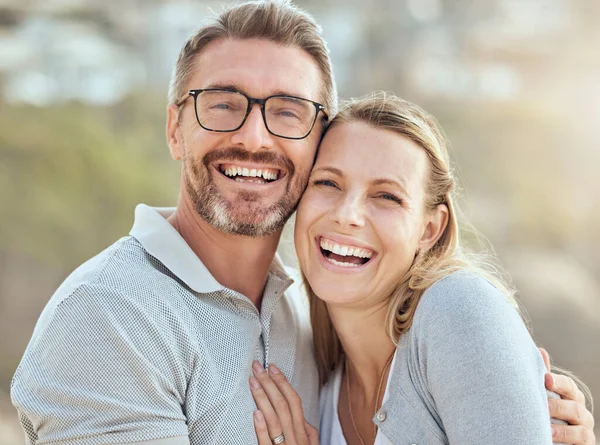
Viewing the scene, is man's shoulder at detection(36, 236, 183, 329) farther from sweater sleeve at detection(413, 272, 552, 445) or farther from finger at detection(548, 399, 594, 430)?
finger at detection(548, 399, 594, 430)

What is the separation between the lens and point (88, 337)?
1.49 metres

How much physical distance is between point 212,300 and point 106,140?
6.18 metres

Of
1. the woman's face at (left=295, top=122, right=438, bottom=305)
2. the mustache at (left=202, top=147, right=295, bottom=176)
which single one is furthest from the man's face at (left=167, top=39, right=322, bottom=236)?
the woman's face at (left=295, top=122, right=438, bottom=305)

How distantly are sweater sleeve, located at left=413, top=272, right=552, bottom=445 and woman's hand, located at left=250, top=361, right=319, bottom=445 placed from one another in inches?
13.7

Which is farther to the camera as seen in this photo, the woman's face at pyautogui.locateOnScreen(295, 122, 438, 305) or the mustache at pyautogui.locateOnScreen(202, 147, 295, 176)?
the mustache at pyautogui.locateOnScreen(202, 147, 295, 176)

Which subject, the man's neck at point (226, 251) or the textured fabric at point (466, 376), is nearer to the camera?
→ the textured fabric at point (466, 376)

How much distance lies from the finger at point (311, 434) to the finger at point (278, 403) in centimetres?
5

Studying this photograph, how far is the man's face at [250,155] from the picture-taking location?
193 centimetres

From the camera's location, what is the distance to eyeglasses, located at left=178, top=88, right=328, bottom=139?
1938mm

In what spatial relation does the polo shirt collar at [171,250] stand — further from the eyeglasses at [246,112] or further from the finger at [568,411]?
the finger at [568,411]

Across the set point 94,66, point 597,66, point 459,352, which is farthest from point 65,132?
point 459,352

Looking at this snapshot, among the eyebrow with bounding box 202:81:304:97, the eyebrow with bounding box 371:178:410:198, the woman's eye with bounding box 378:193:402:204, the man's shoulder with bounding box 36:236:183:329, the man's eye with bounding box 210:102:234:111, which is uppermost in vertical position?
the eyebrow with bounding box 202:81:304:97

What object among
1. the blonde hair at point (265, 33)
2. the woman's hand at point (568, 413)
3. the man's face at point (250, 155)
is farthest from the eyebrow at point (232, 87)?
the woman's hand at point (568, 413)

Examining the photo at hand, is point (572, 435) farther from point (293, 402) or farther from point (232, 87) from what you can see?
point (232, 87)
